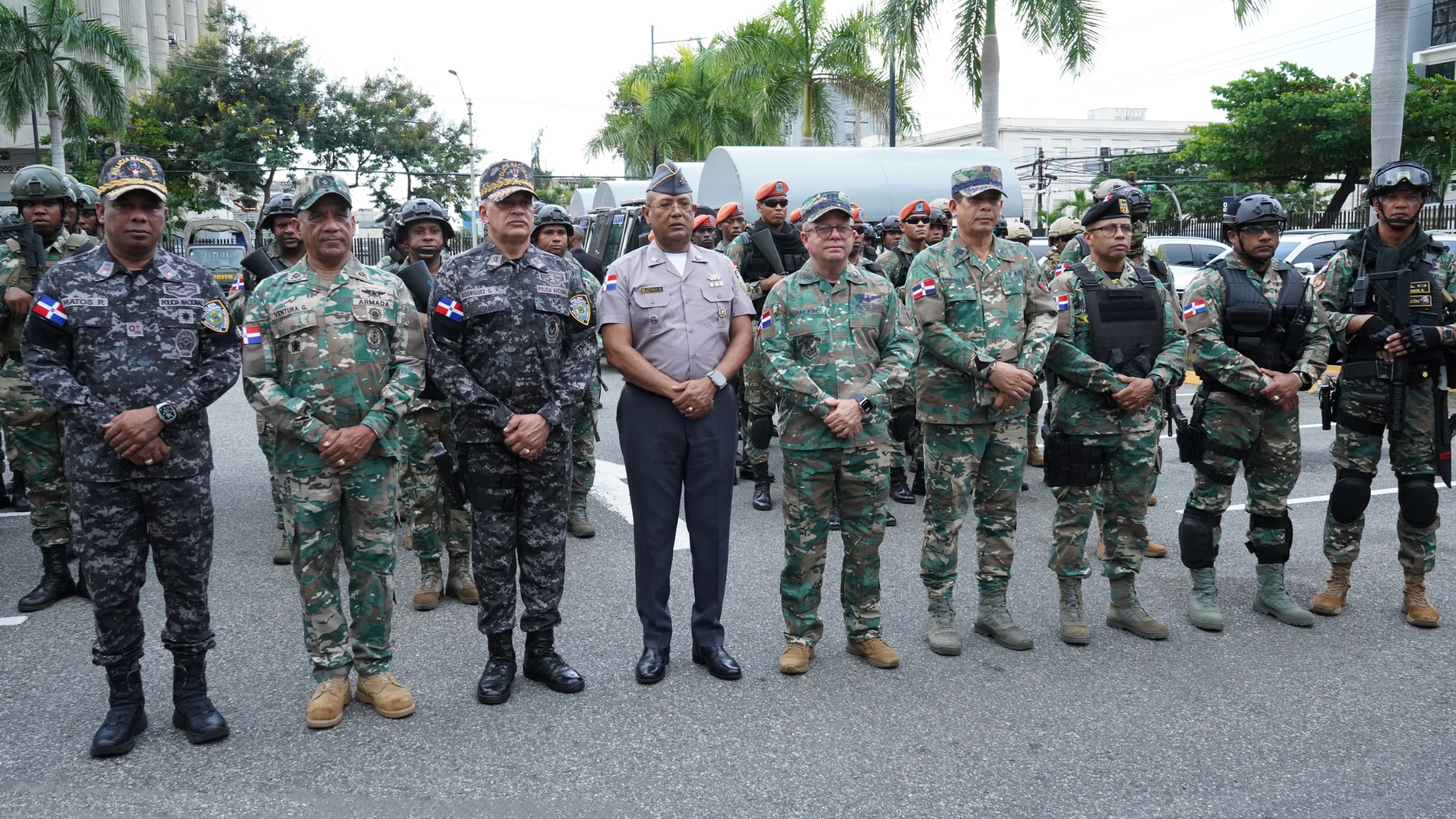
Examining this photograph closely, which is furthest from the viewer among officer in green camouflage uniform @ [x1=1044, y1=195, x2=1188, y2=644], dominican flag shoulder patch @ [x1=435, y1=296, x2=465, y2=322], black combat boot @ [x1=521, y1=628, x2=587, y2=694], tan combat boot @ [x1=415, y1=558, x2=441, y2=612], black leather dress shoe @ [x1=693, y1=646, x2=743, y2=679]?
tan combat boot @ [x1=415, y1=558, x2=441, y2=612]

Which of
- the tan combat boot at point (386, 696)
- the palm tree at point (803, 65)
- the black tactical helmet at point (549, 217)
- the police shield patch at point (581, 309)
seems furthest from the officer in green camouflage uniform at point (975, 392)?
the palm tree at point (803, 65)

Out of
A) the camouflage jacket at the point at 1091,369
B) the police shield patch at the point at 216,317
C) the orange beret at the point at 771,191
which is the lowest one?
the camouflage jacket at the point at 1091,369

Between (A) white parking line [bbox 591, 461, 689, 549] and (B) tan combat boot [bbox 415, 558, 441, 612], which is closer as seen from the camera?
(B) tan combat boot [bbox 415, 558, 441, 612]

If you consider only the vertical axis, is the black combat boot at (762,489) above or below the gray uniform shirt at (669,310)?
below

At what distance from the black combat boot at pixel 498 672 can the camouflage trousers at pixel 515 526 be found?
1.7 inches

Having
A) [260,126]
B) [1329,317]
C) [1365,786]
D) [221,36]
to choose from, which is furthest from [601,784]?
[221,36]

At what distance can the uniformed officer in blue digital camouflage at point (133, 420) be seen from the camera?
3857 mm

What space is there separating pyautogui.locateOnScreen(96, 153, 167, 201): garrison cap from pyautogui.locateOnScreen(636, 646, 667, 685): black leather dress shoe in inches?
103

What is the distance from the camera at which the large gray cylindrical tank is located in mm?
14555

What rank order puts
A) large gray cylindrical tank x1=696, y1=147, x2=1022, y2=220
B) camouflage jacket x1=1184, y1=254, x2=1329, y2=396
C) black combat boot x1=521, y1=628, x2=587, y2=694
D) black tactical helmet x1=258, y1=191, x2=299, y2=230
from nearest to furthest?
black combat boot x1=521, y1=628, x2=587, y2=694, camouflage jacket x1=1184, y1=254, x2=1329, y2=396, black tactical helmet x1=258, y1=191, x2=299, y2=230, large gray cylindrical tank x1=696, y1=147, x2=1022, y2=220

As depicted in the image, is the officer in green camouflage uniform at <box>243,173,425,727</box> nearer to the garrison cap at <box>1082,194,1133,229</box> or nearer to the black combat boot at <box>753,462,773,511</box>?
the garrison cap at <box>1082,194,1133,229</box>

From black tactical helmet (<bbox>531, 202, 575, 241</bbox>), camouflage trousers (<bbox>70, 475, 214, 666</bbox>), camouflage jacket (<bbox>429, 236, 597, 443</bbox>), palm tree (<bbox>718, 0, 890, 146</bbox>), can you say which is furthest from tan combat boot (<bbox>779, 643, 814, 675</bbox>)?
palm tree (<bbox>718, 0, 890, 146</bbox>)

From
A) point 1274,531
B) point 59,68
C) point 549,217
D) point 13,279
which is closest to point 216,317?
point 13,279

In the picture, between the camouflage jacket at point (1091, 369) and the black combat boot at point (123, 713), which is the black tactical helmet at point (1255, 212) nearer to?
the camouflage jacket at point (1091, 369)
